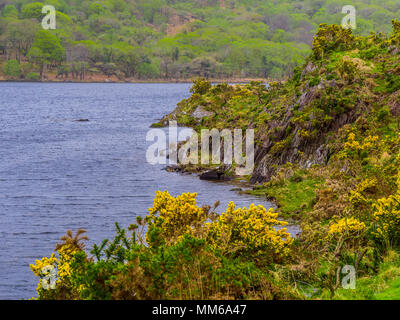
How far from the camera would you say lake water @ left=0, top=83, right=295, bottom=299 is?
35.2 meters

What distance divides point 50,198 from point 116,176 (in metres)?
11.0

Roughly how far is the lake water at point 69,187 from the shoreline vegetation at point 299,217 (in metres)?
3.47

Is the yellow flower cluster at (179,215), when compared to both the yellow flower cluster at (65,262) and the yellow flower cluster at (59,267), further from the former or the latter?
the yellow flower cluster at (59,267)

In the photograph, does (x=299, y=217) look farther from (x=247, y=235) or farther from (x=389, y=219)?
(x=389, y=219)

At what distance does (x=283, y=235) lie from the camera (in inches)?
840

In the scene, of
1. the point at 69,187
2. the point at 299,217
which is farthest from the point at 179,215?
the point at 69,187


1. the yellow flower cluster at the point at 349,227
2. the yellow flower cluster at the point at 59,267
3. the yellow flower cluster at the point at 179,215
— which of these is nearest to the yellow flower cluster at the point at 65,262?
the yellow flower cluster at the point at 59,267

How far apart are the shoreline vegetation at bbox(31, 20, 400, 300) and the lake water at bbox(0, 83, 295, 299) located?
347 centimetres

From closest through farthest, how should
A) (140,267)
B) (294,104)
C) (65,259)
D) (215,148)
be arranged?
(140,267) < (65,259) < (294,104) < (215,148)

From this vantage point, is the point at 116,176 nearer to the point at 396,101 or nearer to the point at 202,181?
the point at 202,181

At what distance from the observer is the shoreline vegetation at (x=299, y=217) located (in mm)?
14117

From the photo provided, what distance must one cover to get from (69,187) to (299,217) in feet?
86.0

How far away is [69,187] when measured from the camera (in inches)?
2103
